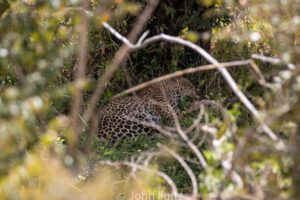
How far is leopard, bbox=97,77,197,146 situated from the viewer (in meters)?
5.64

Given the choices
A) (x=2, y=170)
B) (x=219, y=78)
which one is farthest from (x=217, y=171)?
(x=219, y=78)

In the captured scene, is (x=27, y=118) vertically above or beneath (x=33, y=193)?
above

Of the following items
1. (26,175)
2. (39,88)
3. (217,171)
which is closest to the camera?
(26,175)

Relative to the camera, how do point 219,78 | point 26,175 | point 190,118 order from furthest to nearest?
1. point 219,78
2. point 190,118
3. point 26,175

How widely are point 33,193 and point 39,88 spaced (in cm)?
34

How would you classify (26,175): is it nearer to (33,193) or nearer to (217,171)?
(33,193)

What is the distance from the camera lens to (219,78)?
6.25 m

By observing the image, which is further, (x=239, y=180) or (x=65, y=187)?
(x=239, y=180)

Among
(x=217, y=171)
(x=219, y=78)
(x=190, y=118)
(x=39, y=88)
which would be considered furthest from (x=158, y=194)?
(x=219, y=78)

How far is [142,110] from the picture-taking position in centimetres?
584

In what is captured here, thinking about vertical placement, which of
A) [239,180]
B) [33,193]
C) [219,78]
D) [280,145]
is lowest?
[33,193]

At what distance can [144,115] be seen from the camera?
579cm

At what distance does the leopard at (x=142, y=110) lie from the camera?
18.5 feet

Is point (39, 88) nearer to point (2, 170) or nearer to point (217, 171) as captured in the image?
point (2, 170)
